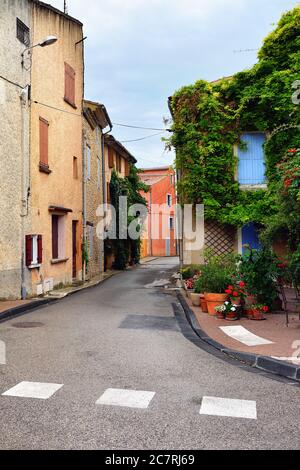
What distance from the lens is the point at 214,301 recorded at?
9.84m

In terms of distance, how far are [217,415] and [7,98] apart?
10.3 m

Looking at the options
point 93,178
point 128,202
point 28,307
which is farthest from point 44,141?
point 128,202

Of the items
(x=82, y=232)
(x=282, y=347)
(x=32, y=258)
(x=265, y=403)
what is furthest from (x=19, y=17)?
(x=265, y=403)

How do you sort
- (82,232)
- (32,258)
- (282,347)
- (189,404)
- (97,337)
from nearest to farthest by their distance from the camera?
(189,404) → (282,347) → (97,337) → (32,258) → (82,232)

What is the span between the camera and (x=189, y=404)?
4.38m

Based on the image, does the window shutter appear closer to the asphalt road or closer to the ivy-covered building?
the ivy-covered building

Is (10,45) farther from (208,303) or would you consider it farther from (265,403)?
(265,403)

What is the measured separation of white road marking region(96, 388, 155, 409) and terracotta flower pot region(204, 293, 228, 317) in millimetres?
5270

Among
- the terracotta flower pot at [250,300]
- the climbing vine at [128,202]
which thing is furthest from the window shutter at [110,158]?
the terracotta flower pot at [250,300]

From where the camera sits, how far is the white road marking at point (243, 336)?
695 cm

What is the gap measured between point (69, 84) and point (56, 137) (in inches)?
103

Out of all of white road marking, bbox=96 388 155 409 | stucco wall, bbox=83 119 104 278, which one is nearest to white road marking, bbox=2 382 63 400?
white road marking, bbox=96 388 155 409

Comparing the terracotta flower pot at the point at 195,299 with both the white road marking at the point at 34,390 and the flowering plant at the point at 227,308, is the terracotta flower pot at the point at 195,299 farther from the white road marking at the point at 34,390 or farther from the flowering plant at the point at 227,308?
the white road marking at the point at 34,390

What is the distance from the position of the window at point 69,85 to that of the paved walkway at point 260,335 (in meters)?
10.3
